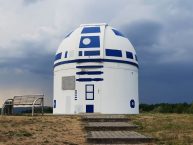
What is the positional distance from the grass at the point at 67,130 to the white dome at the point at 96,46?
1052 cm

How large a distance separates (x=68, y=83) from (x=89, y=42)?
3424 millimetres

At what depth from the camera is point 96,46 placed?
30.2 m

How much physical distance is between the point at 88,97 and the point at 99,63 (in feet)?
8.46

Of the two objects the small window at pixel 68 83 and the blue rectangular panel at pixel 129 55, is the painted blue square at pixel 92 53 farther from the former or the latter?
the blue rectangular panel at pixel 129 55

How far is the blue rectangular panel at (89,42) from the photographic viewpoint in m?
30.3

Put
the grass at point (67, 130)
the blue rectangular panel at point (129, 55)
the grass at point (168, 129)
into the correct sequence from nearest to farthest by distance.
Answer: the grass at point (67, 130) → the grass at point (168, 129) → the blue rectangular panel at point (129, 55)

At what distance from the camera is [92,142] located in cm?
1377

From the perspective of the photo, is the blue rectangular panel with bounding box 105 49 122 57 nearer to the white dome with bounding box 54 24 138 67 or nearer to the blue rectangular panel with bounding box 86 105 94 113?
the white dome with bounding box 54 24 138 67

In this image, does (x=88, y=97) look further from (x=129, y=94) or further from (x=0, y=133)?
(x=0, y=133)

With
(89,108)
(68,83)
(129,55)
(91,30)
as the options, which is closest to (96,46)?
(91,30)

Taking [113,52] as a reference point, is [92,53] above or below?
below

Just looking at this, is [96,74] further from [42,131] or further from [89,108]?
[42,131]

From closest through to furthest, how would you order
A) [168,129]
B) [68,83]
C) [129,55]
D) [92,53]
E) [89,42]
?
1. [168,129]
2. [92,53]
3. [89,42]
4. [68,83]
5. [129,55]

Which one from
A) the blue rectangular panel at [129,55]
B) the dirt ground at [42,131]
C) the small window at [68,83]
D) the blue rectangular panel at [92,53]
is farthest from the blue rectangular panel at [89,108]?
the dirt ground at [42,131]
